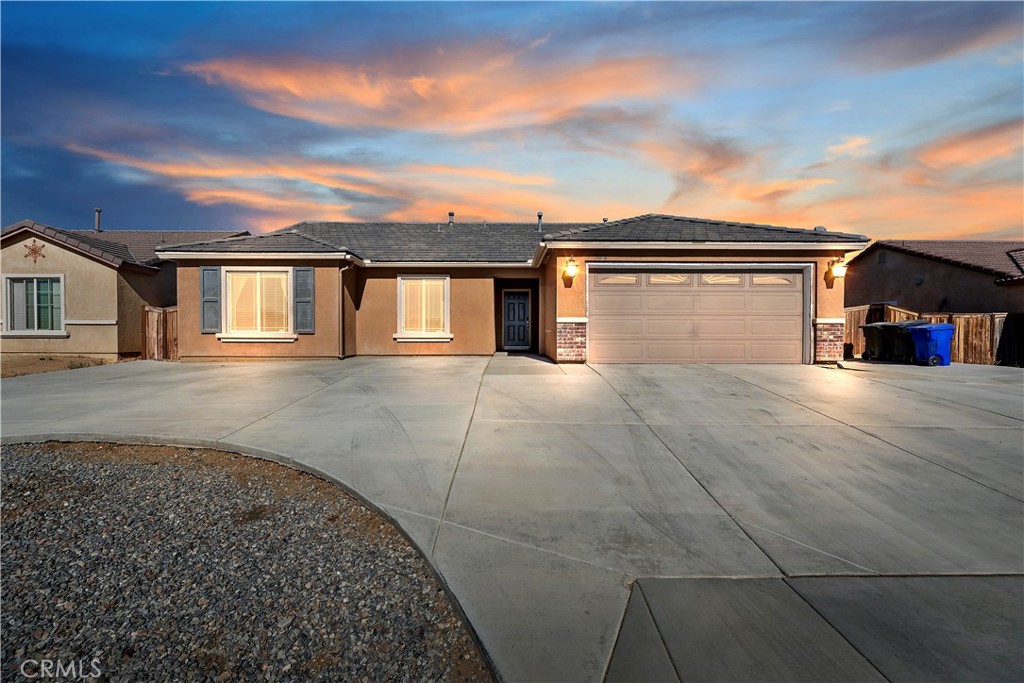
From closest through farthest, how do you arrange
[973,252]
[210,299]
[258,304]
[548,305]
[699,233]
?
[699,233], [210,299], [258,304], [548,305], [973,252]

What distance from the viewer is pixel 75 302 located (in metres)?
14.5

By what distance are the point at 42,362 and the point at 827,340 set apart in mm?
21869

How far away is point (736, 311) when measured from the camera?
11.6 metres

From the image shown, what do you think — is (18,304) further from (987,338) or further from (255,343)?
(987,338)

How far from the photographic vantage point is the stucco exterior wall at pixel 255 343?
13.4 m

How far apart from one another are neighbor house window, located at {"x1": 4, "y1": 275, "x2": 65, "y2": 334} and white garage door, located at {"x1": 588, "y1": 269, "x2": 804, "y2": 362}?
16.2m

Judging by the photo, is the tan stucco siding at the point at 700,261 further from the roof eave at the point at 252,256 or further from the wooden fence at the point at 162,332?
the wooden fence at the point at 162,332

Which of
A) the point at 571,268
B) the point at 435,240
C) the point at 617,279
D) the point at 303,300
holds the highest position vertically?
the point at 435,240

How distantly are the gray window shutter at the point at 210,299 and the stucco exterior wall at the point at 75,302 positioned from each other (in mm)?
3798

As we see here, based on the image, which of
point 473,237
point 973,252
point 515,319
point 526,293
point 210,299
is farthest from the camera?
point 973,252

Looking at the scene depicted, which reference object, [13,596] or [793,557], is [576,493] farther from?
[13,596]

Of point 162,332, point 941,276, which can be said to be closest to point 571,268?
point 162,332

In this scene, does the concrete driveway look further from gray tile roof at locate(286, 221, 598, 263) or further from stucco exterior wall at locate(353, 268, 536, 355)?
gray tile roof at locate(286, 221, 598, 263)

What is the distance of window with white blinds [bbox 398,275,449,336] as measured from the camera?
14969mm
